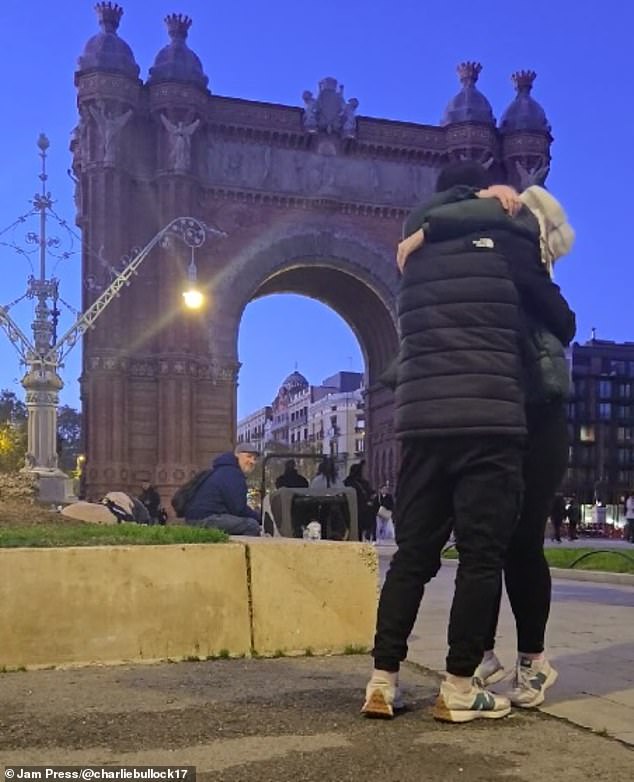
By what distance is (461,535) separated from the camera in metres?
3.60

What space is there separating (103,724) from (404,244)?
203 cm

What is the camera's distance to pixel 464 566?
358 cm

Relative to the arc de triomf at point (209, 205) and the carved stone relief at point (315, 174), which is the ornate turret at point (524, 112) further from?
the carved stone relief at point (315, 174)

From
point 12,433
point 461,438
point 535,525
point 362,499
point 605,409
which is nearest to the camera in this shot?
point 461,438

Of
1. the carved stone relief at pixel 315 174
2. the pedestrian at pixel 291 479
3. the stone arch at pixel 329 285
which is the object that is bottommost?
the pedestrian at pixel 291 479

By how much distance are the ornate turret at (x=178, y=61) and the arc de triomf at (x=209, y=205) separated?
0.07 m

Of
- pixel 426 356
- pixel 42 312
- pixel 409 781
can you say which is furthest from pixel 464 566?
pixel 42 312

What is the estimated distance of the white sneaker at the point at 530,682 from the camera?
3725 mm

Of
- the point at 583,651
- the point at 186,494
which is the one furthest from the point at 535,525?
the point at 186,494

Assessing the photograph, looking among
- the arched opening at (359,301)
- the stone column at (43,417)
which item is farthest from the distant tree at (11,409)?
the stone column at (43,417)

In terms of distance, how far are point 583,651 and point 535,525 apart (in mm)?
1680

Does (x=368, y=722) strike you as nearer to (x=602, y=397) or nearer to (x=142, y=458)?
(x=142, y=458)

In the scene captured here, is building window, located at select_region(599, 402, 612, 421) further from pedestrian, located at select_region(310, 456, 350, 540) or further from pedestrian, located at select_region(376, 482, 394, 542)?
pedestrian, located at select_region(310, 456, 350, 540)

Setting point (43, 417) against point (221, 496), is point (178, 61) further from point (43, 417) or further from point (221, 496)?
point (221, 496)
